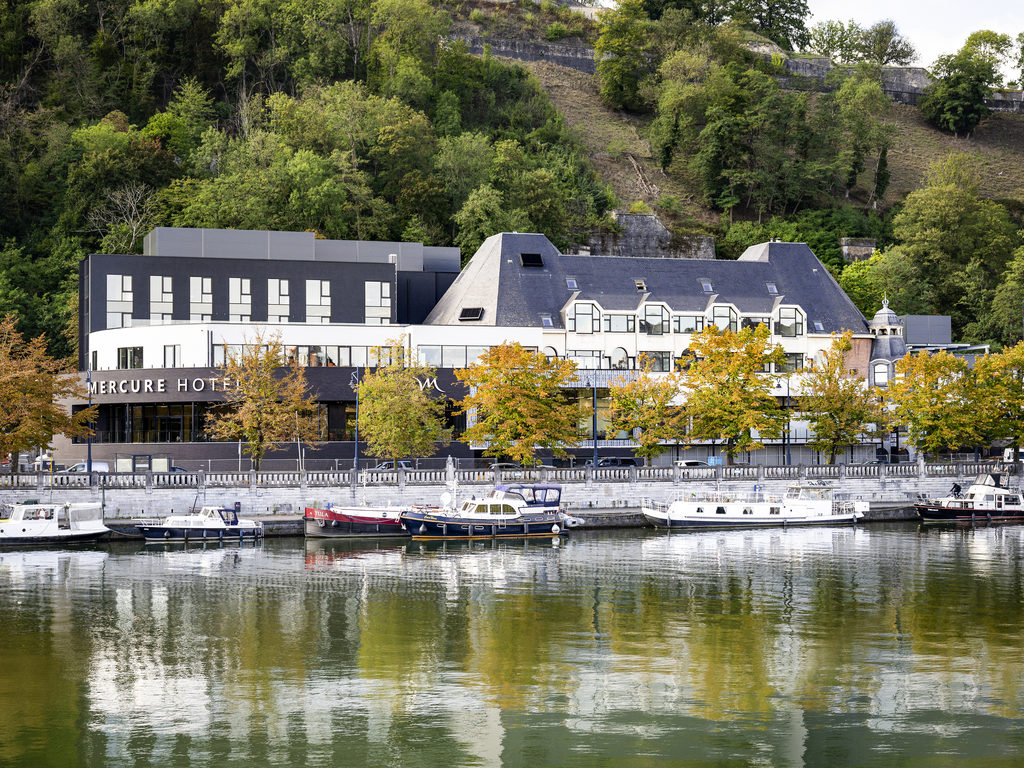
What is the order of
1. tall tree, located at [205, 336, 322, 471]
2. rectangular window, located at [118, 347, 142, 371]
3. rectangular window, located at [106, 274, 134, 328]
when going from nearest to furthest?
tall tree, located at [205, 336, 322, 471], rectangular window, located at [118, 347, 142, 371], rectangular window, located at [106, 274, 134, 328]

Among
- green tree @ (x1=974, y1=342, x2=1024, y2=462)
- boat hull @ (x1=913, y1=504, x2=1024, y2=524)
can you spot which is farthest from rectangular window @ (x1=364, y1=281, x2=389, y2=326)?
green tree @ (x1=974, y1=342, x2=1024, y2=462)

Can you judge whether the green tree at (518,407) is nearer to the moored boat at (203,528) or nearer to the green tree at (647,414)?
the green tree at (647,414)

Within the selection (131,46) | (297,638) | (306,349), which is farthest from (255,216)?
(297,638)

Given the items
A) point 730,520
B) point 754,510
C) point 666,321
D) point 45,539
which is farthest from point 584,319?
point 45,539

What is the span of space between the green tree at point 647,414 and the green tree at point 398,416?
12.1 meters

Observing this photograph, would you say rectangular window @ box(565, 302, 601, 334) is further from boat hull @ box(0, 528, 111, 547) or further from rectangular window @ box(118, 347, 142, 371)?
boat hull @ box(0, 528, 111, 547)

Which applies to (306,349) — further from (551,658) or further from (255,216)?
(551,658)

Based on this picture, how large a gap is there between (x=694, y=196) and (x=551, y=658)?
141061 mm

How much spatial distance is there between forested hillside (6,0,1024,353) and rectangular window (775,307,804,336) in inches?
1189

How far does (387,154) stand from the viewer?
13425 centimetres

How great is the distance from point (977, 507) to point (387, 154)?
76.6 meters

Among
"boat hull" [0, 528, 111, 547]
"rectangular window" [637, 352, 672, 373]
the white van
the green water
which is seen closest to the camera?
the green water

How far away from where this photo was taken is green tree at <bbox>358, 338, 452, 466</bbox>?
264 ft

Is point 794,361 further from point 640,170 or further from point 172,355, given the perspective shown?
point 640,170
